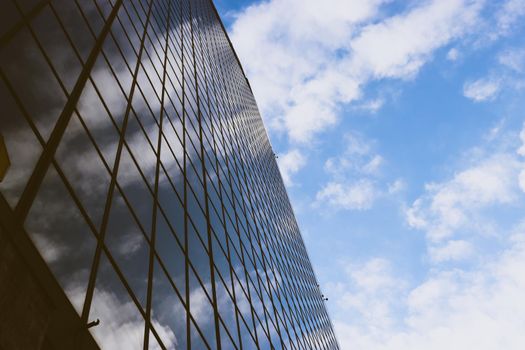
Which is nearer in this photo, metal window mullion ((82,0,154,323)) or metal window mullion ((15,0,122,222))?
metal window mullion ((15,0,122,222))

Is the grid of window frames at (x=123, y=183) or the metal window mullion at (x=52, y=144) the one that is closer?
the metal window mullion at (x=52, y=144)

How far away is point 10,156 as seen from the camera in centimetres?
723

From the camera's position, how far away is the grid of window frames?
7.83 metres

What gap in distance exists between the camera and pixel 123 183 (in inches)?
441

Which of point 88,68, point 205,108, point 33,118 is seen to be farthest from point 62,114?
point 205,108

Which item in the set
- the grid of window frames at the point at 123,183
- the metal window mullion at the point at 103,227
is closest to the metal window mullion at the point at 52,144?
the grid of window frames at the point at 123,183

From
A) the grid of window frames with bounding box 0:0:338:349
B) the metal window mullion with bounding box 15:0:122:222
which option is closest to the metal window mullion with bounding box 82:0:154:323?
the grid of window frames with bounding box 0:0:338:349

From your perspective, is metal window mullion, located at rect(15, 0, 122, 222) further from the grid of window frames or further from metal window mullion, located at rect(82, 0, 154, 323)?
metal window mullion, located at rect(82, 0, 154, 323)

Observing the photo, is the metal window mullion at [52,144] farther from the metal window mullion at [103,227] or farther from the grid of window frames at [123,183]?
the metal window mullion at [103,227]

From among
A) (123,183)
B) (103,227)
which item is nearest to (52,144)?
(103,227)

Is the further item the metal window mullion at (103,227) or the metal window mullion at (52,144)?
the metal window mullion at (103,227)

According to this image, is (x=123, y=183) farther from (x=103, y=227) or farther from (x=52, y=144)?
(x=52, y=144)

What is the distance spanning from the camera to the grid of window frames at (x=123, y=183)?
783cm

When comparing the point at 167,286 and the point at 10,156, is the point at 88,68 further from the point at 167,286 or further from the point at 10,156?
the point at 167,286
